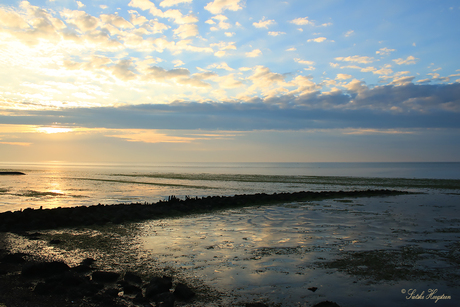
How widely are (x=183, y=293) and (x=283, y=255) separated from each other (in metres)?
4.35

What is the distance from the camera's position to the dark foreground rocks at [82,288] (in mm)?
6199

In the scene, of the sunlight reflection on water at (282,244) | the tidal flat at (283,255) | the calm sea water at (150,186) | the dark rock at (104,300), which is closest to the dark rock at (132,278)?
the tidal flat at (283,255)

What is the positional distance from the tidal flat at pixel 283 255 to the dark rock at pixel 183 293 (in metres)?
0.18

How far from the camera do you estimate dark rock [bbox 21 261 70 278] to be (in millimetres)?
7633

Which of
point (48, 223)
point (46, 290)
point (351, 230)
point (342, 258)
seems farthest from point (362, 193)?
point (46, 290)

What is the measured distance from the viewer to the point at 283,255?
973 centimetres

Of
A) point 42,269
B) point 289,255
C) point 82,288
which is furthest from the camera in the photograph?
point 289,255

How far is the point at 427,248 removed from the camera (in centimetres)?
1044

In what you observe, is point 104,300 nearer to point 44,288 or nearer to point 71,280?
point 71,280

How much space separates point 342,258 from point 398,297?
107 inches

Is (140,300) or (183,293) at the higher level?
(183,293)

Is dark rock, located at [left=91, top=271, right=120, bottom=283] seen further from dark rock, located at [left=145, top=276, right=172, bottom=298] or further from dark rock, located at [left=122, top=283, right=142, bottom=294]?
dark rock, located at [left=145, top=276, right=172, bottom=298]

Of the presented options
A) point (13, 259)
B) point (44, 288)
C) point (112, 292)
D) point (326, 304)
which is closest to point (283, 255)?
point (326, 304)

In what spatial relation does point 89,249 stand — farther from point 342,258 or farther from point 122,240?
point 342,258
